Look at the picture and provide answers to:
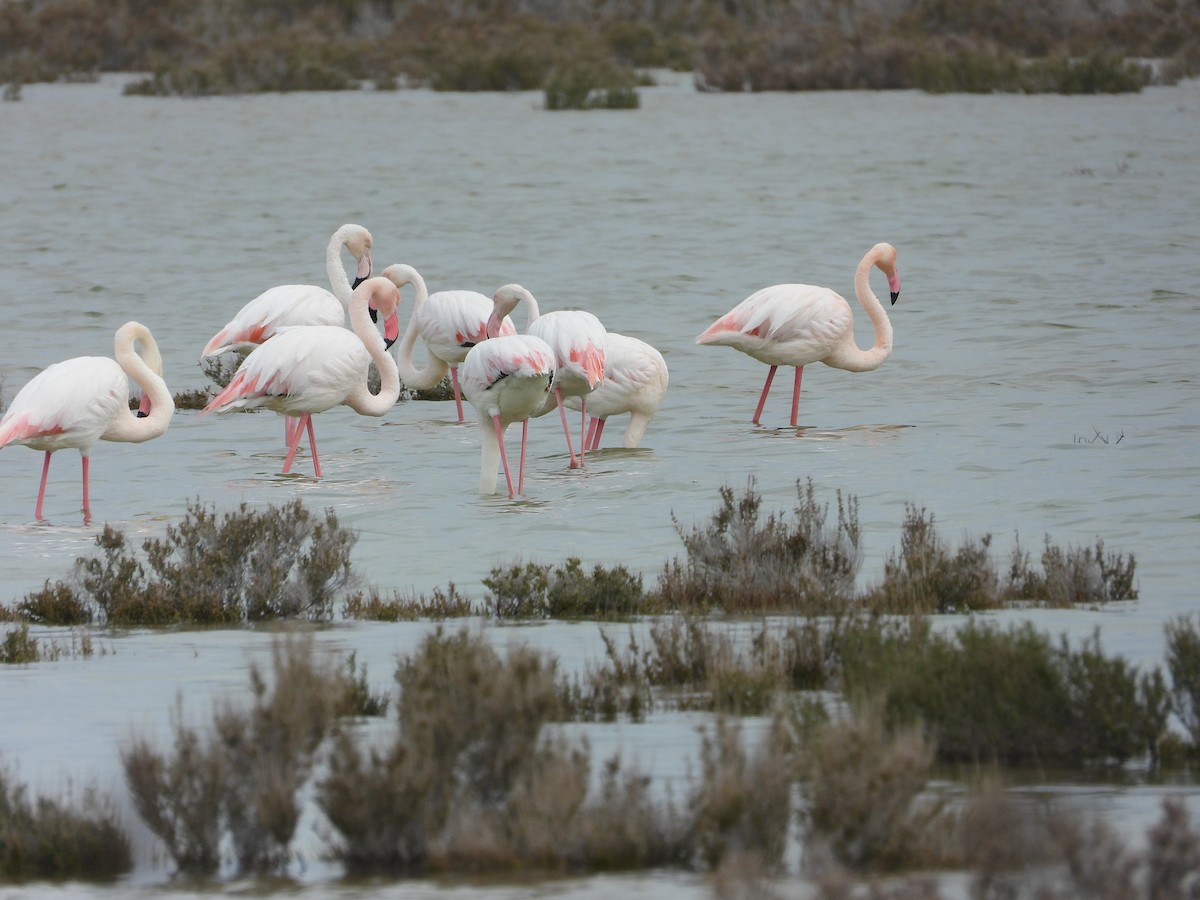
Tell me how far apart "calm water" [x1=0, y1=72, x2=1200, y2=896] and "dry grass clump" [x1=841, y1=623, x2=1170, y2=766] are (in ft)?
1.09

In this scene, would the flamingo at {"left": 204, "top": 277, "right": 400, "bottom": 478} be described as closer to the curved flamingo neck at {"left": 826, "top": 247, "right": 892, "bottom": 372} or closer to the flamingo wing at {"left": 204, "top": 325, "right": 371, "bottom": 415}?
the flamingo wing at {"left": 204, "top": 325, "right": 371, "bottom": 415}

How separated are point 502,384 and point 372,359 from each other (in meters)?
2.80

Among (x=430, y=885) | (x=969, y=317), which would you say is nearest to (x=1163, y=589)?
(x=430, y=885)

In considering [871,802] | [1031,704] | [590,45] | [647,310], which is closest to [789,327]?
[647,310]

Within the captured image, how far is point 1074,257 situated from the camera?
85.5 feet

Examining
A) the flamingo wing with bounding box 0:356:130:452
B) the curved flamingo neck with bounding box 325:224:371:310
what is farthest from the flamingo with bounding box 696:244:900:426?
the flamingo wing with bounding box 0:356:130:452

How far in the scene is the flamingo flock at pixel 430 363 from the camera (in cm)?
1204

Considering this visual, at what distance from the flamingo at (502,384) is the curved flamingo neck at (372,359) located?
141cm

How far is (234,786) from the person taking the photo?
5488 millimetres

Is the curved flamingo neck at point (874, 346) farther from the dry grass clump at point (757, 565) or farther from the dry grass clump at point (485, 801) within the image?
the dry grass clump at point (485, 801)

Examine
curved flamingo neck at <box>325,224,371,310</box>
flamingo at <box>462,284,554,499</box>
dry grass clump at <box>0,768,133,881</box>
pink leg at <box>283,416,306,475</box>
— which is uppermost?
curved flamingo neck at <box>325,224,371,310</box>

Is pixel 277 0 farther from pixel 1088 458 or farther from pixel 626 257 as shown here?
pixel 1088 458

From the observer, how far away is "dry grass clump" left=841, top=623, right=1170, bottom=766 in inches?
246

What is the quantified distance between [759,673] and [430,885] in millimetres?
2142
